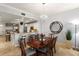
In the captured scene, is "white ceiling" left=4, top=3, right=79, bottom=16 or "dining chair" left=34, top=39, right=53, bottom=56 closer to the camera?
"white ceiling" left=4, top=3, right=79, bottom=16

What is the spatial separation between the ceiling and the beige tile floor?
1.38 feet

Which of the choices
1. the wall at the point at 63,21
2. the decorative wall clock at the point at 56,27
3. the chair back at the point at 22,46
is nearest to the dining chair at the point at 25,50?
the chair back at the point at 22,46

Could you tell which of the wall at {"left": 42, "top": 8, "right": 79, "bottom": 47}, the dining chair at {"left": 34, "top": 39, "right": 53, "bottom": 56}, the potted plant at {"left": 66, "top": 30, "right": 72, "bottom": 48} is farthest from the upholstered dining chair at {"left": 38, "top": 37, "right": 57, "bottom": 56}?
the potted plant at {"left": 66, "top": 30, "right": 72, "bottom": 48}

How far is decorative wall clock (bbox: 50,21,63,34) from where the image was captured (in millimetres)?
1742

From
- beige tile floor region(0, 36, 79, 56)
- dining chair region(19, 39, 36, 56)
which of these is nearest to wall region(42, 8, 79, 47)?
beige tile floor region(0, 36, 79, 56)

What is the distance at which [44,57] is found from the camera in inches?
70.4

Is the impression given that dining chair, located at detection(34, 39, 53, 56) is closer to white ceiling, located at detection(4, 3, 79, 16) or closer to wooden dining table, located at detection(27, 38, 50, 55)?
wooden dining table, located at detection(27, 38, 50, 55)

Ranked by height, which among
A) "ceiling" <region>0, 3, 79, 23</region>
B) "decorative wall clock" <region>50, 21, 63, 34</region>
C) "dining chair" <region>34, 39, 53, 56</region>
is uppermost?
"ceiling" <region>0, 3, 79, 23</region>

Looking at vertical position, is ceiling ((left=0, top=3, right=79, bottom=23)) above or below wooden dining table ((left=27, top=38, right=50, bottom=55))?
above

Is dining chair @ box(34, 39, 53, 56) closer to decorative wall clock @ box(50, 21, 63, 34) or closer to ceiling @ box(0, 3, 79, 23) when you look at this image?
decorative wall clock @ box(50, 21, 63, 34)

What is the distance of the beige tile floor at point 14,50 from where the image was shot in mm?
1647

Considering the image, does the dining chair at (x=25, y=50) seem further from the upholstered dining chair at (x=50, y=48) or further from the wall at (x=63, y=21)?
the wall at (x=63, y=21)

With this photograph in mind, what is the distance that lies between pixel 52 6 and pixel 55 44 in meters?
0.73

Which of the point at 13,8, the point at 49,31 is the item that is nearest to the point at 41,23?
the point at 49,31
